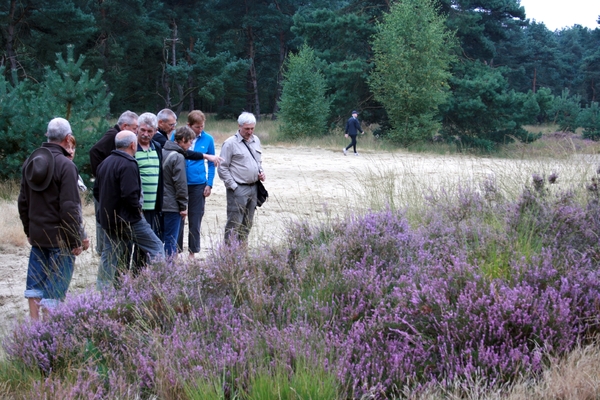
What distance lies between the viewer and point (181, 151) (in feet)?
22.3

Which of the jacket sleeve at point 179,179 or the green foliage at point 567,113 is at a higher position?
the green foliage at point 567,113

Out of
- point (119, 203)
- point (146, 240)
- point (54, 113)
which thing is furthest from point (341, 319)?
point (54, 113)

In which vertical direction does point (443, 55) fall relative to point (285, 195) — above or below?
above

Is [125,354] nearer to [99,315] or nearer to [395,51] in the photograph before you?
[99,315]

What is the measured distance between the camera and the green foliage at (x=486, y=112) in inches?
1315

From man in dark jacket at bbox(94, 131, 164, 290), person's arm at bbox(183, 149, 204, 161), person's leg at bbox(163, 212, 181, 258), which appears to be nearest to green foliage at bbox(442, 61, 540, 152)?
person's arm at bbox(183, 149, 204, 161)

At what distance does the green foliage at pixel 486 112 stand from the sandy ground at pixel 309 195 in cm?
1410

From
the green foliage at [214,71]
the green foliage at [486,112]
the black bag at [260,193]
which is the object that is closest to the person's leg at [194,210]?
the black bag at [260,193]

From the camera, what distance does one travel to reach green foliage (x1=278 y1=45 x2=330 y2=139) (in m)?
35.3

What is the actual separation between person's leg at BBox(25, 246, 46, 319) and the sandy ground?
0.93 ft

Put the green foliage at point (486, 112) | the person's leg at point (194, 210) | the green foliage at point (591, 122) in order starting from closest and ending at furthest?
the person's leg at point (194, 210), the green foliage at point (486, 112), the green foliage at point (591, 122)

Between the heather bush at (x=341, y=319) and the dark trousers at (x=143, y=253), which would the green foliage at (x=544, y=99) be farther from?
the dark trousers at (x=143, y=253)

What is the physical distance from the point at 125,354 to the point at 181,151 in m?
3.34

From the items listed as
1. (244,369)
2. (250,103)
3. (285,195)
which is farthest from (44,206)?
(250,103)
